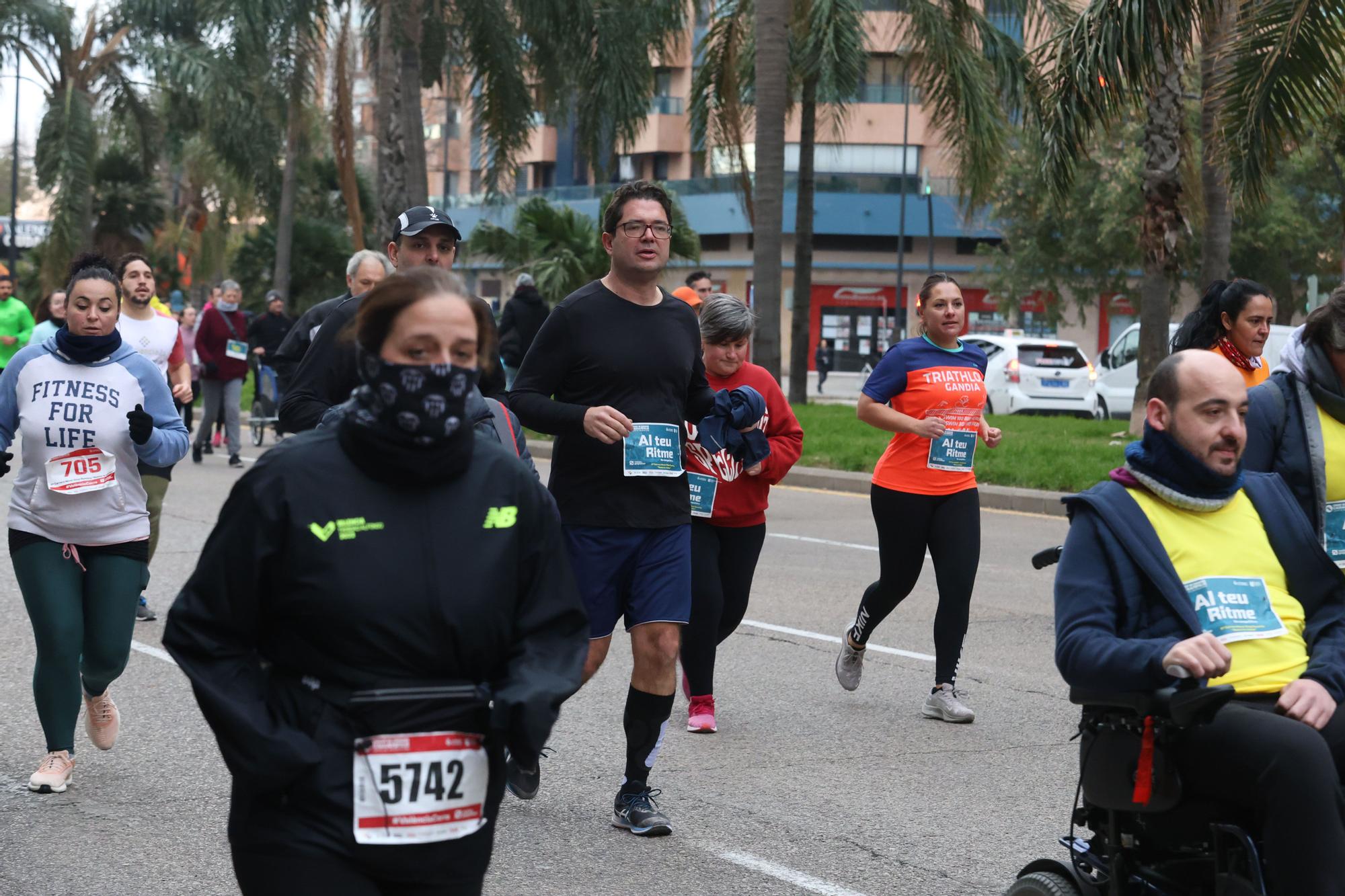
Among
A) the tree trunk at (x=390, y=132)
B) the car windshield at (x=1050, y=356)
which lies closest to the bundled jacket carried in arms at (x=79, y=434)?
the tree trunk at (x=390, y=132)

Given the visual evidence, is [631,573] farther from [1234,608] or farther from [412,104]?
[412,104]

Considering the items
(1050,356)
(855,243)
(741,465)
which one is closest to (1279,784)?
(741,465)

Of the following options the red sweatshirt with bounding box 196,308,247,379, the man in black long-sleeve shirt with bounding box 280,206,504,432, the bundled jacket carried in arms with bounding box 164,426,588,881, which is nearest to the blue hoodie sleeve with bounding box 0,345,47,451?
the man in black long-sleeve shirt with bounding box 280,206,504,432

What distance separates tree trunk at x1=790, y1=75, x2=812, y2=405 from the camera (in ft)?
90.5

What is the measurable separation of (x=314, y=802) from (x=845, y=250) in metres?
65.0

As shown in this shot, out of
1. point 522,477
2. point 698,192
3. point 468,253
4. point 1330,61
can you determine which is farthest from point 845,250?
point 522,477

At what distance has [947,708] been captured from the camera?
7.24 meters

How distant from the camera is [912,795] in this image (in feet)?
19.8

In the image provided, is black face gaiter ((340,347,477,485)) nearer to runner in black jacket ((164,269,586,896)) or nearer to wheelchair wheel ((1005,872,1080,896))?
runner in black jacket ((164,269,586,896))

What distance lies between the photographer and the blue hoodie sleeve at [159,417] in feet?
19.8

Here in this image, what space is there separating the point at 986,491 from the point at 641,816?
1132 centimetres

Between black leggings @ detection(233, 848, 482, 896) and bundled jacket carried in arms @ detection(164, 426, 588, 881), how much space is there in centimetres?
2

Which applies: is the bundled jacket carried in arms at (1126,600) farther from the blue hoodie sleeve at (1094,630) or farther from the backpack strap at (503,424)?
the backpack strap at (503,424)

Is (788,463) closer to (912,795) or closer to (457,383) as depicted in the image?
(912,795)
